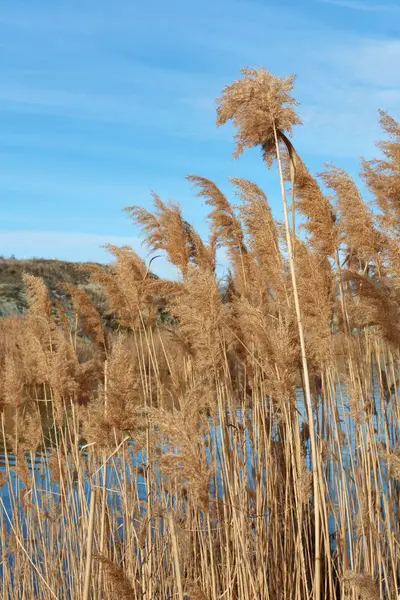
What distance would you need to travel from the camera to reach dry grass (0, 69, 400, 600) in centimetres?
267

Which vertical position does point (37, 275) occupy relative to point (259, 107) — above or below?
above

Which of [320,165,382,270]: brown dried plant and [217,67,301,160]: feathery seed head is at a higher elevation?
[217,67,301,160]: feathery seed head

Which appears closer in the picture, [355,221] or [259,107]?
[259,107]

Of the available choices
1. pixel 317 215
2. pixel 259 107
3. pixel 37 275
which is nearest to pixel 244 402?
pixel 317 215

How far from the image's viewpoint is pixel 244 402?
13.8 ft

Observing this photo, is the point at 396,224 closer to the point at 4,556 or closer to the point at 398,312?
the point at 398,312

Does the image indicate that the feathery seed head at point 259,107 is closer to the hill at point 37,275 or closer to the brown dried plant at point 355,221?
the brown dried plant at point 355,221

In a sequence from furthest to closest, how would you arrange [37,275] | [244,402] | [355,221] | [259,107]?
[37,275], [244,402], [355,221], [259,107]

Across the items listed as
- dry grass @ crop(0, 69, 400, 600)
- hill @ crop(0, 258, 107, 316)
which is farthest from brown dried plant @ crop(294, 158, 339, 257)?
hill @ crop(0, 258, 107, 316)

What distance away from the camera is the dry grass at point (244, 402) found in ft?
8.77

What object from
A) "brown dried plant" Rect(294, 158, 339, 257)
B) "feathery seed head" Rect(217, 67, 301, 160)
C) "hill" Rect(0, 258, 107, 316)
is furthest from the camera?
"hill" Rect(0, 258, 107, 316)

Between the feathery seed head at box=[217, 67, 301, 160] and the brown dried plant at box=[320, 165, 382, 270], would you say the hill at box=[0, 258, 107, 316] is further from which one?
the feathery seed head at box=[217, 67, 301, 160]

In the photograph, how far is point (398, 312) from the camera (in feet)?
10.7

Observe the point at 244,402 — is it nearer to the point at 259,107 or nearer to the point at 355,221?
the point at 355,221
